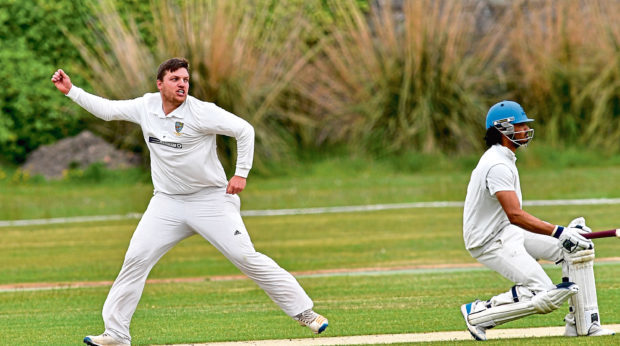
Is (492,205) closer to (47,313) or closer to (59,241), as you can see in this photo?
(47,313)

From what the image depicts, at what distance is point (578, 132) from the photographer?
865 inches

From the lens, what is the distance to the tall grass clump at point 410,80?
21.4 metres

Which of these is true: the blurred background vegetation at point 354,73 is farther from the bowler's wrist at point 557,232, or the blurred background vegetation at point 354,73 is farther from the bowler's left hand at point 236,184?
the bowler's wrist at point 557,232

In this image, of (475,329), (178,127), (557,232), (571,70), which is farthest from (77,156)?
(557,232)

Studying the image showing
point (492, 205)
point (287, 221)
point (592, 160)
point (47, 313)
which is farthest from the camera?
point (592, 160)

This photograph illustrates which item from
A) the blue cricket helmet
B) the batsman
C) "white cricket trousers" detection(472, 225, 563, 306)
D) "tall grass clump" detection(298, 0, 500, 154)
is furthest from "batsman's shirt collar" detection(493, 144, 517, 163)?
"tall grass clump" detection(298, 0, 500, 154)

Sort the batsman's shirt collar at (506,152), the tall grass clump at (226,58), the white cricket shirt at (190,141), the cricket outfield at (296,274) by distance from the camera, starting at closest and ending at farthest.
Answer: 1. the batsman's shirt collar at (506,152)
2. the white cricket shirt at (190,141)
3. the cricket outfield at (296,274)
4. the tall grass clump at (226,58)

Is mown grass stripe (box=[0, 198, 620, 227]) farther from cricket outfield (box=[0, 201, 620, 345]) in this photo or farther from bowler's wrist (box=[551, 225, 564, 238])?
bowler's wrist (box=[551, 225, 564, 238])

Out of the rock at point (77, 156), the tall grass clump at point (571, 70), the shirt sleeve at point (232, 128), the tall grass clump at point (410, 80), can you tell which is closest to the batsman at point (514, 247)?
the shirt sleeve at point (232, 128)

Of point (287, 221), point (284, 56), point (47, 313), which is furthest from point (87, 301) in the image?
point (284, 56)

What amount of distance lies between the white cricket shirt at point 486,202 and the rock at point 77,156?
14.6m

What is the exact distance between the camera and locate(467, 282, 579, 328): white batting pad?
25.1 ft

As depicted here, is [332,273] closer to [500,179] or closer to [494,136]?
[494,136]

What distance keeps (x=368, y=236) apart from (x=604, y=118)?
7.13 metres
